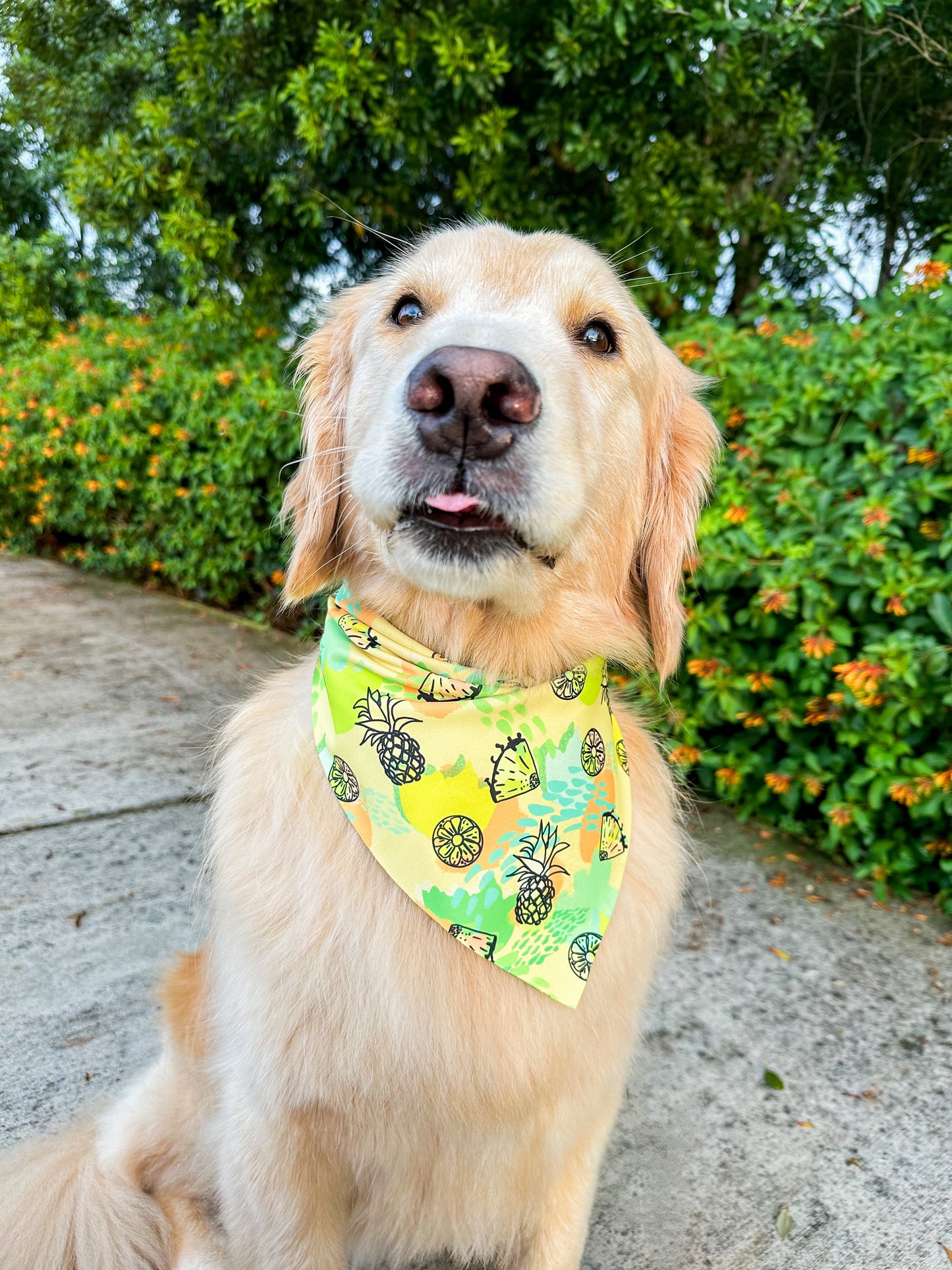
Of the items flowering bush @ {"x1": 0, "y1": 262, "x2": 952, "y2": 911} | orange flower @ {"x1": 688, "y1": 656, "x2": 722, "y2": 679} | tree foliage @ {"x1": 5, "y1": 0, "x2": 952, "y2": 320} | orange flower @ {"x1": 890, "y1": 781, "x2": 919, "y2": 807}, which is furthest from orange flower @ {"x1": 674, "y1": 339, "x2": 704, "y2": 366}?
orange flower @ {"x1": 890, "y1": 781, "x2": 919, "y2": 807}

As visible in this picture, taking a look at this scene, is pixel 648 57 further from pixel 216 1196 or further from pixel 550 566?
pixel 216 1196

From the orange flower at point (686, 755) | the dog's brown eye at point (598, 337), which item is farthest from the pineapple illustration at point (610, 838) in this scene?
the orange flower at point (686, 755)

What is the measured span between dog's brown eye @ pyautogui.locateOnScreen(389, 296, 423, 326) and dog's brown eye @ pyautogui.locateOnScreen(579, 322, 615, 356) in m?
0.34

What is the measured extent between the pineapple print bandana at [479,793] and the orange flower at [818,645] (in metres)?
1.41

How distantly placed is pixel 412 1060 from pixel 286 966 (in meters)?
0.27

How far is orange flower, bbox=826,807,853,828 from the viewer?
2928mm

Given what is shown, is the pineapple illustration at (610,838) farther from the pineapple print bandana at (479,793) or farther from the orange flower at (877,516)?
the orange flower at (877,516)

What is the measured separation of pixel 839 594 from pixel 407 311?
1841 mm

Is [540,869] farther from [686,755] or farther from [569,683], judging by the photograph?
[686,755]

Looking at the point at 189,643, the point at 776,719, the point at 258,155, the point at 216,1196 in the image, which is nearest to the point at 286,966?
the point at 216,1196

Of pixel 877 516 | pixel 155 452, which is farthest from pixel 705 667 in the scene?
pixel 155 452

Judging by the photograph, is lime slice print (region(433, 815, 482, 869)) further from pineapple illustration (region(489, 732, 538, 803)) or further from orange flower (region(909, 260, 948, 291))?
orange flower (region(909, 260, 948, 291))

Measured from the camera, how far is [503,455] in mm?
1339

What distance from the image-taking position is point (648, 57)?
4082 mm
